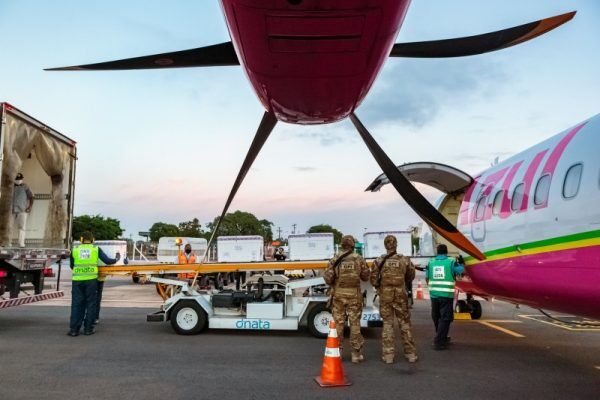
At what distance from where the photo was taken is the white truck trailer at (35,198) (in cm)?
847

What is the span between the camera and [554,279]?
16.9ft

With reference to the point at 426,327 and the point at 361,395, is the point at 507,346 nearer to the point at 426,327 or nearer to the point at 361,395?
the point at 426,327

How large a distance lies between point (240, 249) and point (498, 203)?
5.91 meters

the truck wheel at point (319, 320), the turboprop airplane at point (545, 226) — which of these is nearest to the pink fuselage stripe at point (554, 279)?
the turboprop airplane at point (545, 226)

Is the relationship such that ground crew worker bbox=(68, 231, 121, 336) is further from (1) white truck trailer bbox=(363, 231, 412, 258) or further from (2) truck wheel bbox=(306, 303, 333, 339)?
(1) white truck trailer bbox=(363, 231, 412, 258)

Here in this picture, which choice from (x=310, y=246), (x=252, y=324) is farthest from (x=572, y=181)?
(x=310, y=246)

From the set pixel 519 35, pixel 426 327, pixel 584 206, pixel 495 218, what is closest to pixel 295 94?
pixel 519 35

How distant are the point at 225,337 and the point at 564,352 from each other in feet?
18.3

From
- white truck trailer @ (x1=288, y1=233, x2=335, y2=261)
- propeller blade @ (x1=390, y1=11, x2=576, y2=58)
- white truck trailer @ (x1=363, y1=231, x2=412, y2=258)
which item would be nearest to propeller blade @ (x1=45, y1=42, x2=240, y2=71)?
propeller blade @ (x1=390, y1=11, x2=576, y2=58)

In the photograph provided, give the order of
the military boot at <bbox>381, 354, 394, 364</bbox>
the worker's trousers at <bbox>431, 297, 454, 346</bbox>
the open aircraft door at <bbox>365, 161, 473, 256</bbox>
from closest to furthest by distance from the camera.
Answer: the military boot at <bbox>381, 354, 394, 364</bbox> → the worker's trousers at <bbox>431, 297, 454, 346</bbox> → the open aircraft door at <bbox>365, 161, 473, 256</bbox>

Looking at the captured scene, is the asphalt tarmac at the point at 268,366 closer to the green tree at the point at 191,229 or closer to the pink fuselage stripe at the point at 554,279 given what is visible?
the pink fuselage stripe at the point at 554,279

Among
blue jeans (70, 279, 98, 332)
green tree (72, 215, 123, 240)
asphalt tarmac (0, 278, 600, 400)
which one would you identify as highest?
green tree (72, 215, 123, 240)

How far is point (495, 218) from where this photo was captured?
685 centimetres

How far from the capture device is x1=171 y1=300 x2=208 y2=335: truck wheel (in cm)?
870
